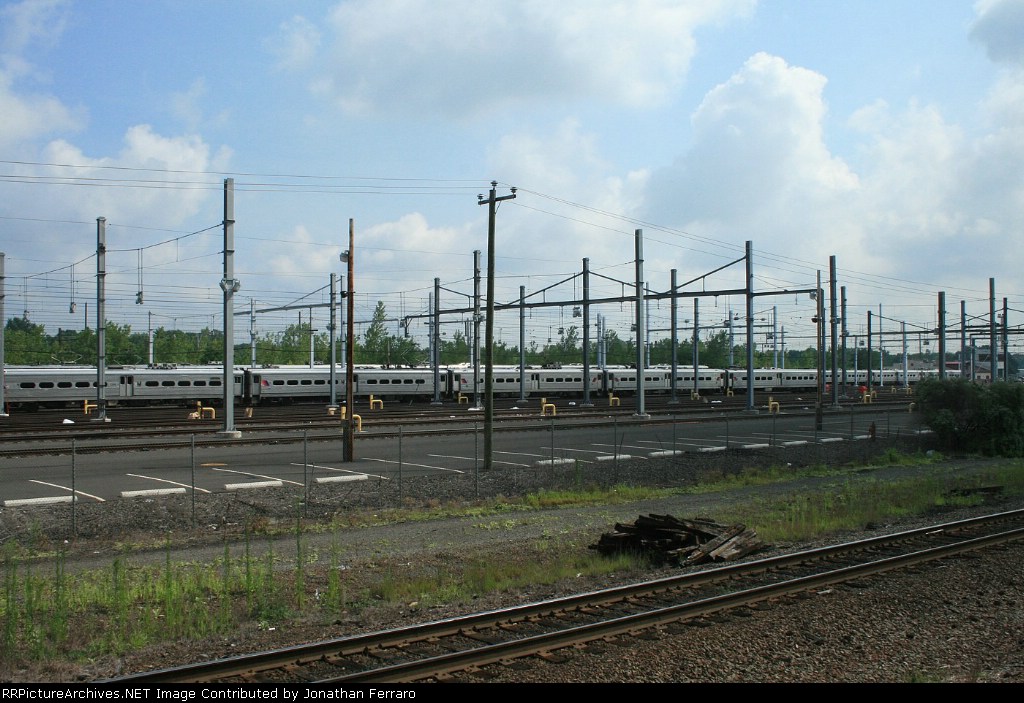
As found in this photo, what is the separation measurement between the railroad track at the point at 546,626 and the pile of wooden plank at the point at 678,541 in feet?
2.82

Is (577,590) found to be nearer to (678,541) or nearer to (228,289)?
(678,541)

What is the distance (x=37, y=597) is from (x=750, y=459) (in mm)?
22909

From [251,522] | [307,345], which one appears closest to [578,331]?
[307,345]

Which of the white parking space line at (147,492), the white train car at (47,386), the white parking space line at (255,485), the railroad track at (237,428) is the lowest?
the white parking space line at (255,485)

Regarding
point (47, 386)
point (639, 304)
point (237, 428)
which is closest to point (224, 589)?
point (237, 428)

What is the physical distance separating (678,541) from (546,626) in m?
4.84

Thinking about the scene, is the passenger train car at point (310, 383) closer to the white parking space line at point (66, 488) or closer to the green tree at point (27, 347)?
the white parking space line at point (66, 488)

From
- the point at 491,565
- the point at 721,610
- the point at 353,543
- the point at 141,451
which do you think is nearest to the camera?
the point at 721,610

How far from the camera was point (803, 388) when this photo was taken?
92.8m

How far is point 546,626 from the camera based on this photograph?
9172 millimetres

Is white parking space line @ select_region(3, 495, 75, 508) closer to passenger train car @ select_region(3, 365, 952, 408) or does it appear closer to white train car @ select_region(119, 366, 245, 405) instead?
passenger train car @ select_region(3, 365, 952, 408)

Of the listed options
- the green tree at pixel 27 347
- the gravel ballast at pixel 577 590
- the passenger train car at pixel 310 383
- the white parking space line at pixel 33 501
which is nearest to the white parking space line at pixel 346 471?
the gravel ballast at pixel 577 590

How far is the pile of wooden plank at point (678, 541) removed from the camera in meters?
13.0

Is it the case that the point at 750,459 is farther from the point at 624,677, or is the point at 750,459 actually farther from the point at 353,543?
the point at 624,677
